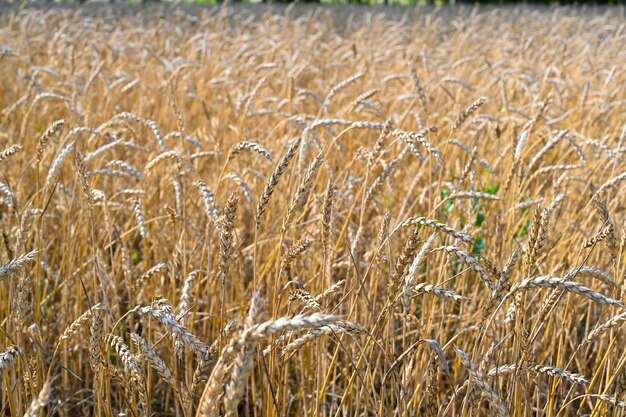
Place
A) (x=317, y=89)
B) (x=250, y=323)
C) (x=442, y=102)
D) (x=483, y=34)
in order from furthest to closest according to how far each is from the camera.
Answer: (x=483, y=34)
(x=317, y=89)
(x=442, y=102)
(x=250, y=323)

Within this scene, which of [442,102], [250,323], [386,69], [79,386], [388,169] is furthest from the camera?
[386,69]

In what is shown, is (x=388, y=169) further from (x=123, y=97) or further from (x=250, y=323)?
(x=123, y=97)

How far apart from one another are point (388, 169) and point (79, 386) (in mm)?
1007

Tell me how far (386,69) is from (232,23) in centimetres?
467

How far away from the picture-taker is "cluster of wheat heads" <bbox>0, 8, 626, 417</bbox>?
3.37ft

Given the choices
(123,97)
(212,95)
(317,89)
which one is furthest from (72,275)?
(317,89)

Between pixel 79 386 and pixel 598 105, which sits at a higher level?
pixel 598 105

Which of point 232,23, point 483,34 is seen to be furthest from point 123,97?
point 232,23

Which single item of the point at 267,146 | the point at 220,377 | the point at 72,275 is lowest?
the point at 72,275

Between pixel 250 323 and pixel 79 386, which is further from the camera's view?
pixel 79 386

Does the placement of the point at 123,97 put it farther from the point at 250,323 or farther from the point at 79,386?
the point at 250,323

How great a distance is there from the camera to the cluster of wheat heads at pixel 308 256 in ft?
3.37

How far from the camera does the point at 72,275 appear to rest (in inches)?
71.1

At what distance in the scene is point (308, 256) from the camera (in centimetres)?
→ 190
